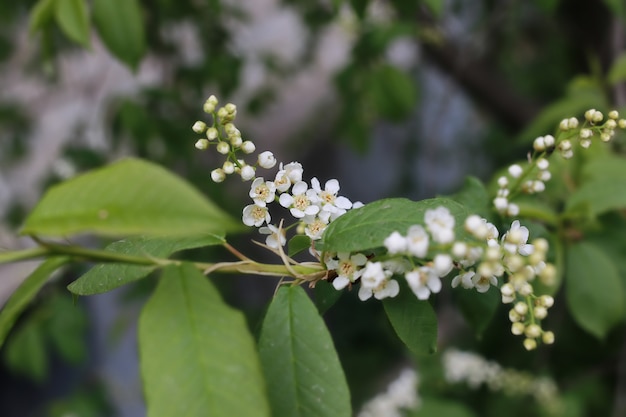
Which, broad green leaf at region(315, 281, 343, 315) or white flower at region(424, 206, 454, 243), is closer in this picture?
white flower at region(424, 206, 454, 243)

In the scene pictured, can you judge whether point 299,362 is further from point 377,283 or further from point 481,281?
point 481,281

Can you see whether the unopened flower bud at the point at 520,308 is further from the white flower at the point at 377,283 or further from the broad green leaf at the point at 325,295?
the broad green leaf at the point at 325,295

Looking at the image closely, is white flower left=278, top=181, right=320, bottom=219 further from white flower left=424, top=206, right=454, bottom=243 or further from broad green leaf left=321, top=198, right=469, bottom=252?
white flower left=424, top=206, right=454, bottom=243

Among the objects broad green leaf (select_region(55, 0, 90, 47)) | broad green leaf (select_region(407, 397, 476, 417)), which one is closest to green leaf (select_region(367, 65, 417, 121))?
broad green leaf (select_region(407, 397, 476, 417))

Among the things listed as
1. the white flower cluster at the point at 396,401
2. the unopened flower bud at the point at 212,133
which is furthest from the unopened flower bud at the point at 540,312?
the white flower cluster at the point at 396,401

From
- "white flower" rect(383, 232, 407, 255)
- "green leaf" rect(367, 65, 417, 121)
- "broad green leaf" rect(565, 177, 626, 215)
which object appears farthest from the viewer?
"green leaf" rect(367, 65, 417, 121)
